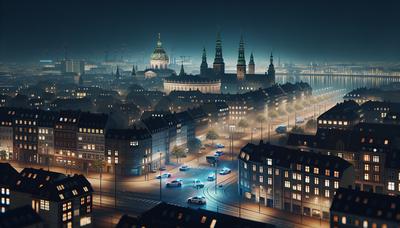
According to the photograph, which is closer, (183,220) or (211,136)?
(183,220)

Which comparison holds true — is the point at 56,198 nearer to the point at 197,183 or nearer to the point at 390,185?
the point at 197,183

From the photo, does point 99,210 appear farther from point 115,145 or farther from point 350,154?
point 350,154

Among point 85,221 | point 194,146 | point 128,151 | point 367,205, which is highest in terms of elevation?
point 128,151

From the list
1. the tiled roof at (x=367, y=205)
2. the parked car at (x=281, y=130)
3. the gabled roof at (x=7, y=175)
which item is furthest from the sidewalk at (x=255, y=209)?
the parked car at (x=281, y=130)

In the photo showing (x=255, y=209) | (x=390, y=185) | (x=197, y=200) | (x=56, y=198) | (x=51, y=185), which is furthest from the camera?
(x=390, y=185)

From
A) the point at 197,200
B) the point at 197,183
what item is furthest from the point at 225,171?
the point at 197,200

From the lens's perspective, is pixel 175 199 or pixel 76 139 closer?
pixel 175 199

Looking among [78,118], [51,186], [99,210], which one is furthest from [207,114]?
[51,186]
